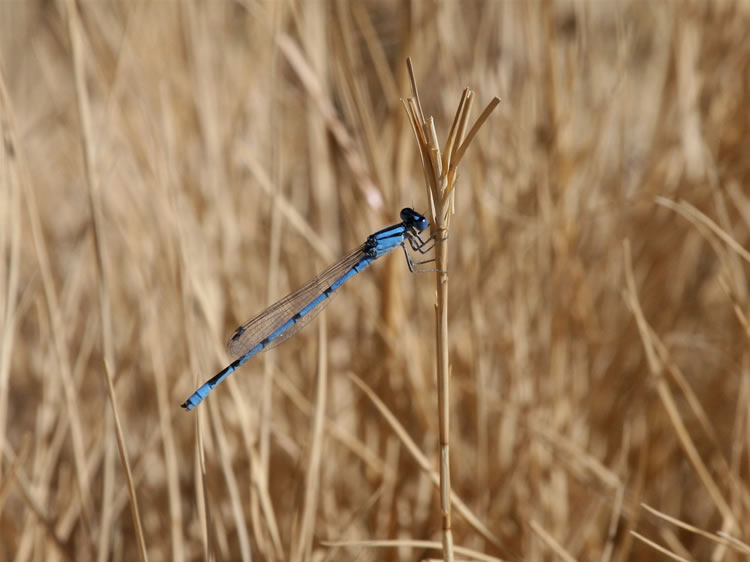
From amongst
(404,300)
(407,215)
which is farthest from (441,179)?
(404,300)

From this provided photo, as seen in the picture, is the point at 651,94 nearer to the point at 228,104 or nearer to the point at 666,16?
the point at 666,16

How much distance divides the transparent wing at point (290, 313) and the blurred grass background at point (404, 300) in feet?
0.18

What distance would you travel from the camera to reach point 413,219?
141 cm

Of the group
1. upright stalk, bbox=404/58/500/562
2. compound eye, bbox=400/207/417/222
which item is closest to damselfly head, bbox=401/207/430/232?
compound eye, bbox=400/207/417/222

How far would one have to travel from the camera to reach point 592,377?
5.33 ft

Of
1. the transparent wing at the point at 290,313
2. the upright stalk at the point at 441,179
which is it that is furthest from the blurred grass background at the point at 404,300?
the upright stalk at the point at 441,179

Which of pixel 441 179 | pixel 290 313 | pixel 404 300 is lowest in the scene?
pixel 441 179

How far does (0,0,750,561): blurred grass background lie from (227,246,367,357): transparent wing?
0.18 ft

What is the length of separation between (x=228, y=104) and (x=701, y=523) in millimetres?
1718

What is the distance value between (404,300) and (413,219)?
28 cm

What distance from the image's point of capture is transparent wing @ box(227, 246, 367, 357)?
150 cm

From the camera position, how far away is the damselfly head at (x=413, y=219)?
1.40m

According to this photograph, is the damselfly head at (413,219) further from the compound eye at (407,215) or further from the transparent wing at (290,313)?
the transparent wing at (290,313)

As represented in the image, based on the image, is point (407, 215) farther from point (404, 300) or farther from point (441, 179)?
point (441, 179)
